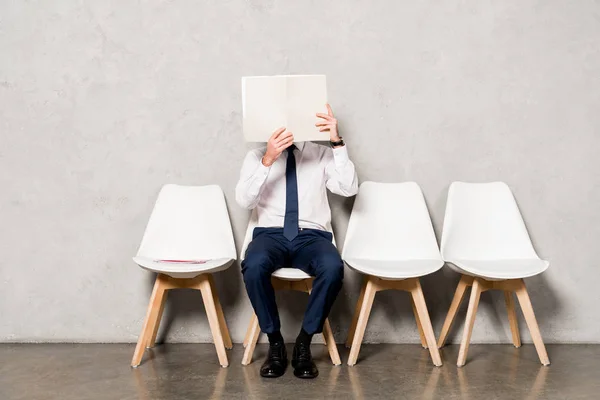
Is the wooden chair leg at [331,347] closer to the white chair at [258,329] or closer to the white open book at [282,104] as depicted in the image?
the white chair at [258,329]

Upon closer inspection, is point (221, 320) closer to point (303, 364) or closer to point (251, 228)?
point (251, 228)

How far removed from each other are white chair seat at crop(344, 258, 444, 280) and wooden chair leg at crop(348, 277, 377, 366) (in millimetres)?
97

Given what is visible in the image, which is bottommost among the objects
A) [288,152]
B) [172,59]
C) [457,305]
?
[457,305]

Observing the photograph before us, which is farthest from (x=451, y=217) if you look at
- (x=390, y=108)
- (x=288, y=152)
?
(x=288, y=152)

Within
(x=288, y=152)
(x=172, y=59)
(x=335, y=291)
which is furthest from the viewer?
(x=172, y=59)

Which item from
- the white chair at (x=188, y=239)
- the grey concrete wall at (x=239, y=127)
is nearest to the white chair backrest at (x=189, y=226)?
the white chair at (x=188, y=239)

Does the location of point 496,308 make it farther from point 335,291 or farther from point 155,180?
point 155,180

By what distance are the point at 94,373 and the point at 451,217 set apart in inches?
72.9

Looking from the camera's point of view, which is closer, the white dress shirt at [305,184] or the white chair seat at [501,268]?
the white chair seat at [501,268]

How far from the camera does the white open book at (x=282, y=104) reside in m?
2.80

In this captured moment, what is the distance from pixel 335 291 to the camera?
2.75m

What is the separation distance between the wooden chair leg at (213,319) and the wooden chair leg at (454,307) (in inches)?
43.4

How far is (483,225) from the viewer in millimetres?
3238

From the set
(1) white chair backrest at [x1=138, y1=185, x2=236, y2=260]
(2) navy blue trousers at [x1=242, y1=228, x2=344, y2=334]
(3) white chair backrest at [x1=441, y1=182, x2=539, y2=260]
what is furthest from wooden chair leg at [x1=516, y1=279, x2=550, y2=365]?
(1) white chair backrest at [x1=138, y1=185, x2=236, y2=260]
